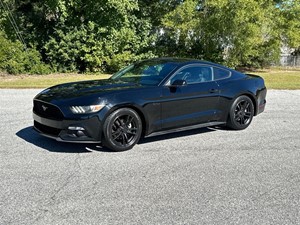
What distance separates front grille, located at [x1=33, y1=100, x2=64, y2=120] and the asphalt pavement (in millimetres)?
543

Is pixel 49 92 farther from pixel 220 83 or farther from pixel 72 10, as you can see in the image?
pixel 72 10

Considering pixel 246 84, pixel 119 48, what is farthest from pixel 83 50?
pixel 246 84

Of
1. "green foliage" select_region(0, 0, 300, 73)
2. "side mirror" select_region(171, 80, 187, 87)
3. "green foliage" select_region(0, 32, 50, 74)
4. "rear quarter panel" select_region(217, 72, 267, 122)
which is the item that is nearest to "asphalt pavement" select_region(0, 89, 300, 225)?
"rear quarter panel" select_region(217, 72, 267, 122)

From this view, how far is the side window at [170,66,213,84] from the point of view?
549cm

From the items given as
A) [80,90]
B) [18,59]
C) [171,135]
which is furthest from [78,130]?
[18,59]

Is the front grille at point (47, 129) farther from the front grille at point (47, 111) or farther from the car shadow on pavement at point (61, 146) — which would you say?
the car shadow on pavement at point (61, 146)

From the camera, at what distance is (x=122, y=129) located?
4867mm

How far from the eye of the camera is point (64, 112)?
14.9 ft

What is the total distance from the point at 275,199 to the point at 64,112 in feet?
9.75

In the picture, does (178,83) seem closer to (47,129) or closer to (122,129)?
(122,129)

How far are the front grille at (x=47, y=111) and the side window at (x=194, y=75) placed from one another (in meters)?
1.92

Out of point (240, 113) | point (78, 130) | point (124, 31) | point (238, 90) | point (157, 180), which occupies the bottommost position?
point (157, 180)

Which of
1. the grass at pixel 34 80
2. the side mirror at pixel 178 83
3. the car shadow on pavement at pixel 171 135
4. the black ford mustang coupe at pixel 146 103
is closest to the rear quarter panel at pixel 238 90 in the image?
the black ford mustang coupe at pixel 146 103

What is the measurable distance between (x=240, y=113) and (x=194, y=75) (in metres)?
1.37
